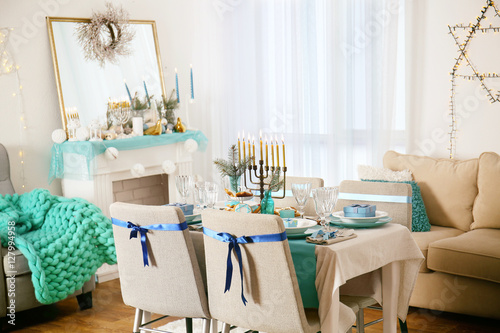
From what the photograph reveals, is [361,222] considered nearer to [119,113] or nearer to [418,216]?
[418,216]

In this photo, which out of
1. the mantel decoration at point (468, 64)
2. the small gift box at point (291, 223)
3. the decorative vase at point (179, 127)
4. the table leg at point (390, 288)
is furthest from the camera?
the decorative vase at point (179, 127)

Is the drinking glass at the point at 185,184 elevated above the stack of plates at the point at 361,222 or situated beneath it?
elevated above

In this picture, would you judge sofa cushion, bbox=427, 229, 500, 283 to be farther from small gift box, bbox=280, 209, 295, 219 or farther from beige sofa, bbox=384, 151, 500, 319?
small gift box, bbox=280, 209, 295, 219

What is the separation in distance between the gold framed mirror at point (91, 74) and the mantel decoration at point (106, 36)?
0.05 metres

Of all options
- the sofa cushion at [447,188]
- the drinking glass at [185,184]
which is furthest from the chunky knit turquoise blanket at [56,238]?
the sofa cushion at [447,188]

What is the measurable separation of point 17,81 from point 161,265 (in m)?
2.46

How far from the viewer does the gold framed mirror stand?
4469mm

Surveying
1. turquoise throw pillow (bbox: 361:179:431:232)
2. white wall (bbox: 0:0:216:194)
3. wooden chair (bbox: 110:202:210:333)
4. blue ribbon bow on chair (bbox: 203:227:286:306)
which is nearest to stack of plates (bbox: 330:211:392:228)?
blue ribbon bow on chair (bbox: 203:227:286:306)

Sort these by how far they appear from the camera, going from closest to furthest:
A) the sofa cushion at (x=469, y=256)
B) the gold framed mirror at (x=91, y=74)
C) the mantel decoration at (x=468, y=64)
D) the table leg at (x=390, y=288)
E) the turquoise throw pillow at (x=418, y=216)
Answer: the table leg at (x=390, y=288)
the sofa cushion at (x=469, y=256)
the turquoise throw pillow at (x=418, y=216)
the mantel decoration at (x=468, y=64)
the gold framed mirror at (x=91, y=74)

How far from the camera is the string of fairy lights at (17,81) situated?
166 inches

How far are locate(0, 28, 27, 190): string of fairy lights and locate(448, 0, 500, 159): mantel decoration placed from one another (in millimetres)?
3054

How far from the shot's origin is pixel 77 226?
12.1ft

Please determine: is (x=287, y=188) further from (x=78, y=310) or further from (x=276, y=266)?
(x=78, y=310)

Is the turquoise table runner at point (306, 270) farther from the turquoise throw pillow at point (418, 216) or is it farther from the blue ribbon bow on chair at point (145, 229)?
the turquoise throw pillow at point (418, 216)
